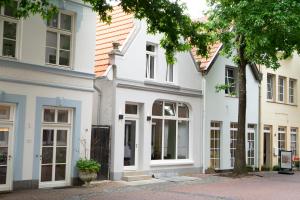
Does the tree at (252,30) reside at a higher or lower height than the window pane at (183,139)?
higher

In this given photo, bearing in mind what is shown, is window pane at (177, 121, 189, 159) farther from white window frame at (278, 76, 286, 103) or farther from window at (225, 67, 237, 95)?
white window frame at (278, 76, 286, 103)

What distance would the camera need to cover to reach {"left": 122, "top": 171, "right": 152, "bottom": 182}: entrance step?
18781 mm

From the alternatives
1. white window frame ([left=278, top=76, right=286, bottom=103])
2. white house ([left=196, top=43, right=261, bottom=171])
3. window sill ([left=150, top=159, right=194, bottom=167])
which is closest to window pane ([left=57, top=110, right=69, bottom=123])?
window sill ([left=150, top=159, right=194, bottom=167])

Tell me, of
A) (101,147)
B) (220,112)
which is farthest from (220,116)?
(101,147)

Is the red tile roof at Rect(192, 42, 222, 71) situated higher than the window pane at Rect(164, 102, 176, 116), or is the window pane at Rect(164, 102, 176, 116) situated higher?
the red tile roof at Rect(192, 42, 222, 71)

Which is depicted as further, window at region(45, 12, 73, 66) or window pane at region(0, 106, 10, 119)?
window at region(45, 12, 73, 66)

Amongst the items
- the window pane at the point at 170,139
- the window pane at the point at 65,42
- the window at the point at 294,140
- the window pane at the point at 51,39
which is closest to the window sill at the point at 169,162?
the window pane at the point at 170,139

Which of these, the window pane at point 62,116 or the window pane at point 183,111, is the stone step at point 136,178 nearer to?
the window pane at point 62,116

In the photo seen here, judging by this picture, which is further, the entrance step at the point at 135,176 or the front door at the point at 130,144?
the front door at the point at 130,144

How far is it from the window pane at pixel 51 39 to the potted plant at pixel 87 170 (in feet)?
14.3

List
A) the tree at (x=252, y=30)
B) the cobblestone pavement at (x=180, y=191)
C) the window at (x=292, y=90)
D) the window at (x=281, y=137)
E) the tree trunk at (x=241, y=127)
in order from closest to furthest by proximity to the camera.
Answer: the cobblestone pavement at (x=180, y=191) < the tree at (x=252, y=30) < the tree trunk at (x=241, y=127) < the window at (x=281, y=137) < the window at (x=292, y=90)

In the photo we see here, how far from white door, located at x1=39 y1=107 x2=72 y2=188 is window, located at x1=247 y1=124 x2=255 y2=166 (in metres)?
12.8

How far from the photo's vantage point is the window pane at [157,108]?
21.0 meters

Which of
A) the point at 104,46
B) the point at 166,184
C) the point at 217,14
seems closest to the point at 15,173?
the point at 166,184
